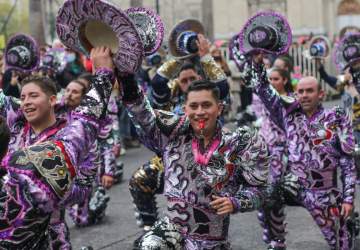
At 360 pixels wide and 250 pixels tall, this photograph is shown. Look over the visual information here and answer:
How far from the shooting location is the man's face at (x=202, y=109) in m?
4.34

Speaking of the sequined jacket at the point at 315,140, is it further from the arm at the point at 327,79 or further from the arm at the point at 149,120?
the arm at the point at 327,79

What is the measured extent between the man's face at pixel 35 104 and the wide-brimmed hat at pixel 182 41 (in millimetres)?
2319

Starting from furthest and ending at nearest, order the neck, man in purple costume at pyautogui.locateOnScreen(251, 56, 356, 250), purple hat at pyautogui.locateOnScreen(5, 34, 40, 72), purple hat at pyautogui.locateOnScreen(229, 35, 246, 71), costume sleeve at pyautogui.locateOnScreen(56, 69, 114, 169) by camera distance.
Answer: purple hat at pyautogui.locateOnScreen(5, 34, 40, 72), purple hat at pyautogui.locateOnScreen(229, 35, 246, 71), man in purple costume at pyautogui.locateOnScreen(251, 56, 356, 250), the neck, costume sleeve at pyautogui.locateOnScreen(56, 69, 114, 169)

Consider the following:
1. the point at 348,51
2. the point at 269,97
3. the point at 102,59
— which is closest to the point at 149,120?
the point at 102,59

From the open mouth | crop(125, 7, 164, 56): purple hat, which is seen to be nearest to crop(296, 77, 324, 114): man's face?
crop(125, 7, 164, 56): purple hat

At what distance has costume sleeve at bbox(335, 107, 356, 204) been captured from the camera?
19.0 ft

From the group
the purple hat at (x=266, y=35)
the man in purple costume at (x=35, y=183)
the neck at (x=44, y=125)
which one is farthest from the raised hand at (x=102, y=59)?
the purple hat at (x=266, y=35)

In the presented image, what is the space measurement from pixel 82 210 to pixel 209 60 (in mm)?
2210

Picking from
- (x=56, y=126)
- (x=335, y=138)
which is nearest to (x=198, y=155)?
(x=56, y=126)

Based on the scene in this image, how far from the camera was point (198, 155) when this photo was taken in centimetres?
433

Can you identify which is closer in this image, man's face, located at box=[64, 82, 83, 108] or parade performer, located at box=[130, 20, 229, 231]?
parade performer, located at box=[130, 20, 229, 231]

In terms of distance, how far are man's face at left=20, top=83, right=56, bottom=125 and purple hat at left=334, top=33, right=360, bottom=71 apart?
14.4 ft

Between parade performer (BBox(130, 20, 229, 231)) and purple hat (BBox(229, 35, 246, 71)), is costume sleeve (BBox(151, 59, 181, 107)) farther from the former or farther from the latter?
purple hat (BBox(229, 35, 246, 71))

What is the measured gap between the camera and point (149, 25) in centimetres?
438
